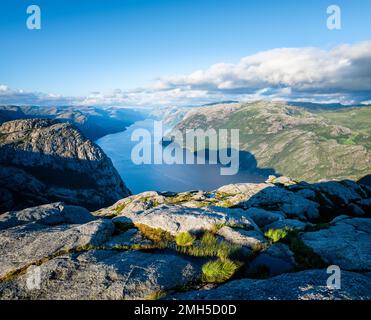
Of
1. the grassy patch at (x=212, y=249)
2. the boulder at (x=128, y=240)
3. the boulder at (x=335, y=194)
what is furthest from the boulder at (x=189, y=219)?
the boulder at (x=335, y=194)

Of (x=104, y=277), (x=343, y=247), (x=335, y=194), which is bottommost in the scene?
(x=335, y=194)

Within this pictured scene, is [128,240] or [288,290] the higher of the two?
[288,290]

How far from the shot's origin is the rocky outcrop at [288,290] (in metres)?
8.92

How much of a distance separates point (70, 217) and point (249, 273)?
58.8 ft

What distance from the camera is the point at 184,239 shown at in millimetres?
14023

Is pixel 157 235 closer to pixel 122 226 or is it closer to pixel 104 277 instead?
pixel 122 226

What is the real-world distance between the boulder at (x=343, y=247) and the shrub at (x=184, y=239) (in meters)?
6.87

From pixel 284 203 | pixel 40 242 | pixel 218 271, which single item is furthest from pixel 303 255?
pixel 284 203

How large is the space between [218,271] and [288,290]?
8.94 feet

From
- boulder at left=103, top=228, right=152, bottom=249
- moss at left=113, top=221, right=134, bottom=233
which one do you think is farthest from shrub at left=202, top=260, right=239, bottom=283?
moss at left=113, top=221, right=134, bottom=233

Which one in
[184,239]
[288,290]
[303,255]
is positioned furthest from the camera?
[184,239]

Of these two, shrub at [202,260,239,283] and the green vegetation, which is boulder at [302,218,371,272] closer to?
the green vegetation
